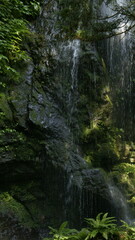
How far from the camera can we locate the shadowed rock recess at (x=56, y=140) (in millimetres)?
6301

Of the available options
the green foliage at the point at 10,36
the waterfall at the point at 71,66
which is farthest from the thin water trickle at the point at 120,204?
the green foliage at the point at 10,36

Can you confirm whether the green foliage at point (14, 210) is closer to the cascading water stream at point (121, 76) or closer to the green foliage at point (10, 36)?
the green foliage at point (10, 36)

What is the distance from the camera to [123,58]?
10.0 metres

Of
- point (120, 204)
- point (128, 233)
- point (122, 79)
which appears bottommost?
point (120, 204)

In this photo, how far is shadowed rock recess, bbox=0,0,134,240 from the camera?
630cm

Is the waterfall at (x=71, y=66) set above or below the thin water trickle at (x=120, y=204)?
above

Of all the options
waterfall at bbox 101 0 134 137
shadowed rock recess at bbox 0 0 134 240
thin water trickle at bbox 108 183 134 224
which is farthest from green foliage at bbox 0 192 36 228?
waterfall at bbox 101 0 134 137

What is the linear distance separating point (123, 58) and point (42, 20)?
4.23 meters

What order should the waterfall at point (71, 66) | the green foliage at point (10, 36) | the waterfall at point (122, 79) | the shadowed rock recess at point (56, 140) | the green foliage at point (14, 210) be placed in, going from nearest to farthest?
the green foliage at point (10, 36), the green foliage at point (14, 210), the shadowed rock recess at point (56, 140), the waterfall at point (71, 66), the waterfall at point (122, 79)

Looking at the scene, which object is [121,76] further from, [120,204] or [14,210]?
[14,210]

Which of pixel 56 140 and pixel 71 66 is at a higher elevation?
pixel 71 66

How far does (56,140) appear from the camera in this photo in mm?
6871

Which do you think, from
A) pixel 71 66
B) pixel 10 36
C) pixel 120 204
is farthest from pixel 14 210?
pixel 71 66

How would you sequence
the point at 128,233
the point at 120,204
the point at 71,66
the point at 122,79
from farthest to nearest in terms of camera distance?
the point at 122,79 → the point at 71,66 → the point at 120,204 → the point at 128,233
